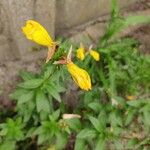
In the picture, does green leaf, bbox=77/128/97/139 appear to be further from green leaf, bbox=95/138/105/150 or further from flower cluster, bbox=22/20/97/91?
flower cluster, bbox=22/20/97/91

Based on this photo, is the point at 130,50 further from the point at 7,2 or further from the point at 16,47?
the point at 7,2

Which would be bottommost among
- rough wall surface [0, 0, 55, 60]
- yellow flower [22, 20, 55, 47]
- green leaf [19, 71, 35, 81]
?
Result: green leaf [19, 71, 35, 81]

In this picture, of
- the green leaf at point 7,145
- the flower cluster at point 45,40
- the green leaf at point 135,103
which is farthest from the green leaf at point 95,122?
the flower cluster at point 45,40

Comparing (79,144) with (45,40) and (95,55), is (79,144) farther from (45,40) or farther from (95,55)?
(45,40)

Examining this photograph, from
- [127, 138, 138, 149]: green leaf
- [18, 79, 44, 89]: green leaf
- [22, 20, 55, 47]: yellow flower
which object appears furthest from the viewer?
[127, 138, 138, 149]: green leaf

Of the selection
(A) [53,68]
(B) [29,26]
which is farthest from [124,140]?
(B) [29,26]

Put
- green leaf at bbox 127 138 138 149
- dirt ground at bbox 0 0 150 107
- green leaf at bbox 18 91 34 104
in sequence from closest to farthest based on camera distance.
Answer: green leaf at bbox 18 91 34 104 → green leaf at bbox 127 138 138 149 → dirt ground at bbox 0 0 150 107

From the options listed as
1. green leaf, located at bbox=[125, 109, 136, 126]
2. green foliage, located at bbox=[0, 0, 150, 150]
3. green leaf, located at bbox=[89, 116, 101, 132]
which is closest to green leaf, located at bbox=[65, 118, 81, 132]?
green foliage, located at bbox=[0, 0, 150, 150]

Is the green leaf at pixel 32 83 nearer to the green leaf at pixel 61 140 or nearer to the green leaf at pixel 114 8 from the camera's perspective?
the green leaf at pixel 61 140
